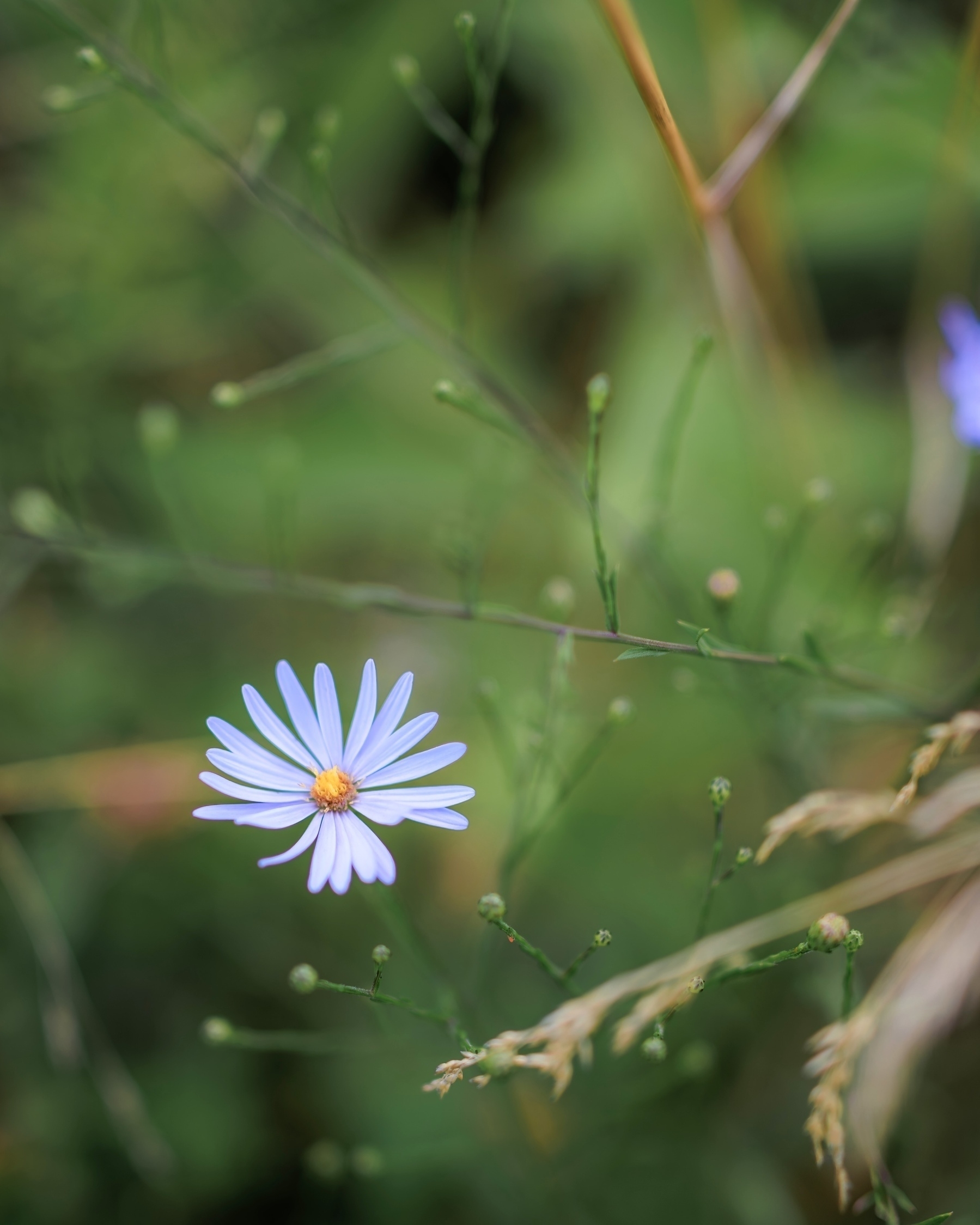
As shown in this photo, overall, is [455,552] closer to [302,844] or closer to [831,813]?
[302,844]

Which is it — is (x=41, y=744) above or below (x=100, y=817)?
above

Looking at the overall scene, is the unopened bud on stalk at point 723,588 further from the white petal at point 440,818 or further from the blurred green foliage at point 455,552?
the white petal at point 440,818

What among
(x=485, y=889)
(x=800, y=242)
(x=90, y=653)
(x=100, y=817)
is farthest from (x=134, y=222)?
(x=485, y=889)

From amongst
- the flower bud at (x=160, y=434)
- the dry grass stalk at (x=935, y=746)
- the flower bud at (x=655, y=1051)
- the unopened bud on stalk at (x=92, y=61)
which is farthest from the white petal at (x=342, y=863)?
the unopened bud on stalk at (x=92, y=61)

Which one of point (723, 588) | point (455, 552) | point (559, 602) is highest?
point (455, 552)

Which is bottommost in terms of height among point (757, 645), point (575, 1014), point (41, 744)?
point (575, 1014)

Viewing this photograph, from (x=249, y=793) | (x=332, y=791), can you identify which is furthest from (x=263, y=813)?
(x=332, y=791)

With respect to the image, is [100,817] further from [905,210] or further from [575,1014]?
[905,210]
